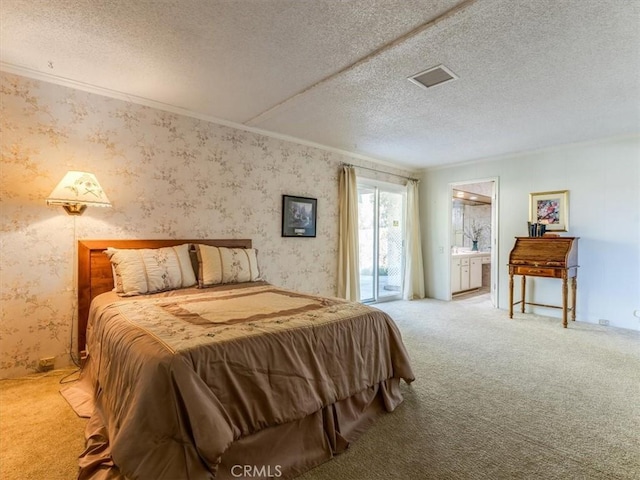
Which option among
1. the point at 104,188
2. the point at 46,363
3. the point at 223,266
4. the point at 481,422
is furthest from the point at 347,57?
the point at 46,363

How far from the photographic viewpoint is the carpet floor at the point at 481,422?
1652mm

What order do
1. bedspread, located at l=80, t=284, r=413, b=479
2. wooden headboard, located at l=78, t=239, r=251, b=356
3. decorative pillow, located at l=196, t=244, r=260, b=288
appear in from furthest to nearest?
decorative pillow, located at l=196, t=244, r=260, b=288
wooden headboard, located at l=78, t=239, r=251, b=356
bedspread, located at l=80, t=284, r=413, b=479

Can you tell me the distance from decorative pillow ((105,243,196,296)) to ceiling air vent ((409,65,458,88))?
2625 mm

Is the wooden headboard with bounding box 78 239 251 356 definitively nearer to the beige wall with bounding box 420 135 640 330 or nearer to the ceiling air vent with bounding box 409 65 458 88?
the ceiling air vent with bounding box 409 65 458 88

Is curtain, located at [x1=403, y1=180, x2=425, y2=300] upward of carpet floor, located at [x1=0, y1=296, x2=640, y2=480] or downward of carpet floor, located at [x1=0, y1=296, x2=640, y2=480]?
upward

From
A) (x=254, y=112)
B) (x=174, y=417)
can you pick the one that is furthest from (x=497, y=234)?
(x=174, y=417)

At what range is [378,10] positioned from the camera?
1.93m

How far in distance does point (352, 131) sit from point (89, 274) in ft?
10.6

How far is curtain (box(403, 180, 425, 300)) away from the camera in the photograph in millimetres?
5965

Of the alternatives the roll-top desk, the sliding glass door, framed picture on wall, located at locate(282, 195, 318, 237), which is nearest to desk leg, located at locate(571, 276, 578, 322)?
→ the roll-top desk

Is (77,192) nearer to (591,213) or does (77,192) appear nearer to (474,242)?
(591,213)

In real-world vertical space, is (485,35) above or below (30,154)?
above

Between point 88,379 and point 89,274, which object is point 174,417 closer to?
point 88,379

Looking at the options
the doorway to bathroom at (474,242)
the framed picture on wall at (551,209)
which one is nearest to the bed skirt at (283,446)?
the framed picture on wall at (551,209)
